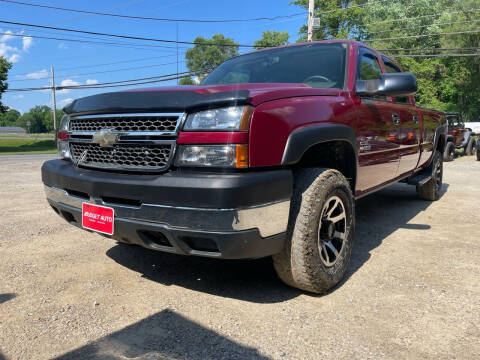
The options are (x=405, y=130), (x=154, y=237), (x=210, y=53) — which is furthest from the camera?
(x=210, y=53)

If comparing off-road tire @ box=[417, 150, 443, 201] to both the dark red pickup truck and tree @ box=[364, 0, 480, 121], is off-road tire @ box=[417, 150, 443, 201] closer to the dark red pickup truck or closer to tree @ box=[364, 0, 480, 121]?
the dark red pickup truck

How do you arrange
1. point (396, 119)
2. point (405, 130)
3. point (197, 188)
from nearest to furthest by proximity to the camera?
point (197, 188) < point (396, 119) < point (405, 130)

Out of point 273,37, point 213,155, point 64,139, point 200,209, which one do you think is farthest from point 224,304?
point 273,37

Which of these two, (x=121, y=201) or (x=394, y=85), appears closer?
(x=121, y=201)

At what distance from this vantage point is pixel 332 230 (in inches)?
100

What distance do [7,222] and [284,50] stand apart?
11.9 feet

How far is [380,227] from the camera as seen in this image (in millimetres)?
4219

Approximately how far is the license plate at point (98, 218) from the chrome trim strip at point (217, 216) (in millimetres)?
59

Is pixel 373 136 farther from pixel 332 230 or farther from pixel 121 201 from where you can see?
pixel 121 201

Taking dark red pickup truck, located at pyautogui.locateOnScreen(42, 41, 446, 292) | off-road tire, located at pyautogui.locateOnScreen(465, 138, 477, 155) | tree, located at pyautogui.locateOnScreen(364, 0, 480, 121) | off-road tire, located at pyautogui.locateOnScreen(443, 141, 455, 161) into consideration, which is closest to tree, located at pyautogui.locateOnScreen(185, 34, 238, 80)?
tree, located at pyautogui.locateOnScreen(364, 0, 480, 121)

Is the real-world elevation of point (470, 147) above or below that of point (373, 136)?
below

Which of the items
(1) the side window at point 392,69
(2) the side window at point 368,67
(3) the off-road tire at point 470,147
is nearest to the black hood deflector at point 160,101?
(2) the side window at point 368,67

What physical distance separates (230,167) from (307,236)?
2.27 feet

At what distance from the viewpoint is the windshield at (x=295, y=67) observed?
3.04m
